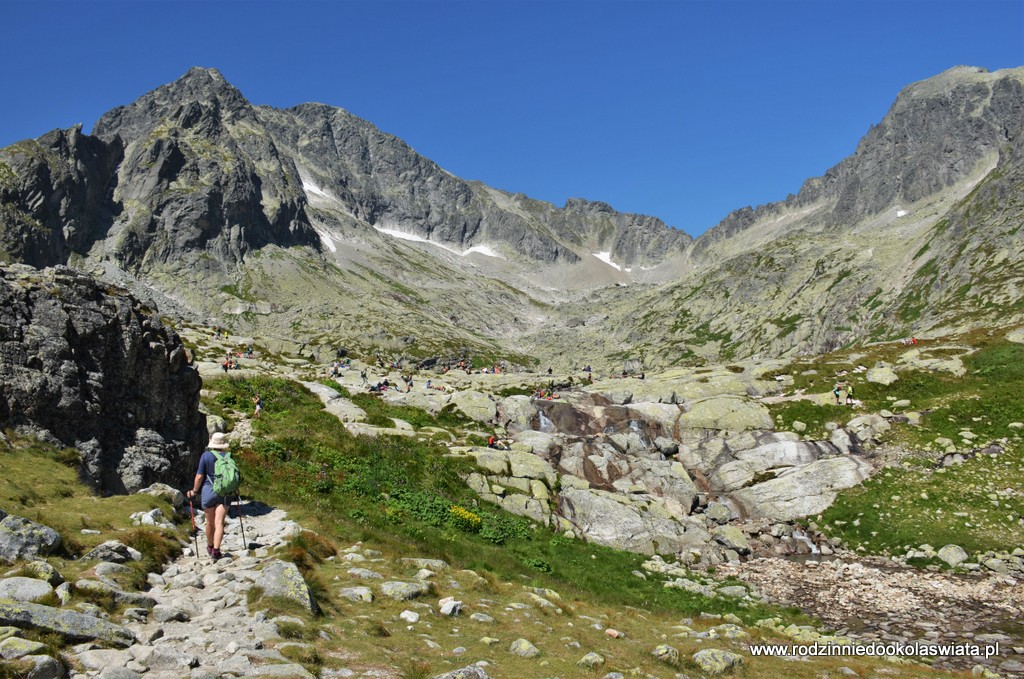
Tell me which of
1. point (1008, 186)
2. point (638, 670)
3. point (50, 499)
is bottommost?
point (638, 670)

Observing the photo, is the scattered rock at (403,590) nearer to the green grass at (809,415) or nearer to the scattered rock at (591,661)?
the scattered rock at (591,661)

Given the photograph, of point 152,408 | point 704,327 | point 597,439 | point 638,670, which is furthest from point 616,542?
point 704,327

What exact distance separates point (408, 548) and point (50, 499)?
951 centimetres

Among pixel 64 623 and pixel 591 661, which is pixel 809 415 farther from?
pixel 64 623

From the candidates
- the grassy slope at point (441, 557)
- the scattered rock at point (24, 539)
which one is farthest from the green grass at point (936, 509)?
the scattered rock at point (24, 539)

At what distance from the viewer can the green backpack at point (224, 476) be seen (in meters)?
14.8

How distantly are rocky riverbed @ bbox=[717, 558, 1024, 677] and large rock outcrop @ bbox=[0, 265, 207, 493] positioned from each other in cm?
2441

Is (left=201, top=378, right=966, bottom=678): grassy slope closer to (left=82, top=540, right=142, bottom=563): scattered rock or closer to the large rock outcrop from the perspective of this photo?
(left=82, top=540, right=142, bottom=563): scattered rock

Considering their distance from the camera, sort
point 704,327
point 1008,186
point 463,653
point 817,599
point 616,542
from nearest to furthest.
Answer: point 463,653, point 817,599, point 616,542, point 1008,186, point 704,327

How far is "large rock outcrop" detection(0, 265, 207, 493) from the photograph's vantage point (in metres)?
17.0

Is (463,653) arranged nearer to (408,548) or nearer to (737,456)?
(408,548)

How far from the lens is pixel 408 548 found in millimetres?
19031

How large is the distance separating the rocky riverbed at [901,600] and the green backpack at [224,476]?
807 inches

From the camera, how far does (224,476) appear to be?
15109 mm
